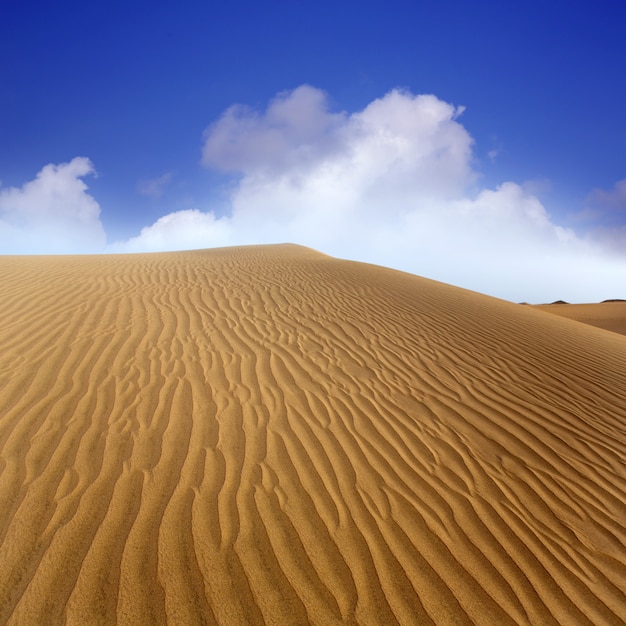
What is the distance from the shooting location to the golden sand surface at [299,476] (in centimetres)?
258

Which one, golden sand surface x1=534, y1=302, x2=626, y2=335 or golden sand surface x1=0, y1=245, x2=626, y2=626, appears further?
golden sand surface x1=534, y1=302, x2=626, y2=335

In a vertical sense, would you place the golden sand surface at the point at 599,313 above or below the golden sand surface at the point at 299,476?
above

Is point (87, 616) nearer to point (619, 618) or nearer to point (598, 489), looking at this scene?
point (619, 618)

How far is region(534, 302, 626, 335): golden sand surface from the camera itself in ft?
65.9

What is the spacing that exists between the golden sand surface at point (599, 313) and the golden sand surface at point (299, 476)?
15236mm

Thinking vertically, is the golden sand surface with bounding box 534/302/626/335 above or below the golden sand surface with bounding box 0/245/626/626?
above

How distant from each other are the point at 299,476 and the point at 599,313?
24906 mm

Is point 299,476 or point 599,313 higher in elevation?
point 599,313

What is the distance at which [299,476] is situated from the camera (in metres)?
3.60

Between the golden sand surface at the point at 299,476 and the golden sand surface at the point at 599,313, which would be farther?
the golden sand surface at the point at 599,313

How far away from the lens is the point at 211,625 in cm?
233

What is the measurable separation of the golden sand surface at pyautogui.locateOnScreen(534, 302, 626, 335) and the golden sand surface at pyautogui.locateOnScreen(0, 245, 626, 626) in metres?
15.2

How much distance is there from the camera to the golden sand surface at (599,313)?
20097mm

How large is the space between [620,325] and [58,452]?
76.5 feet
